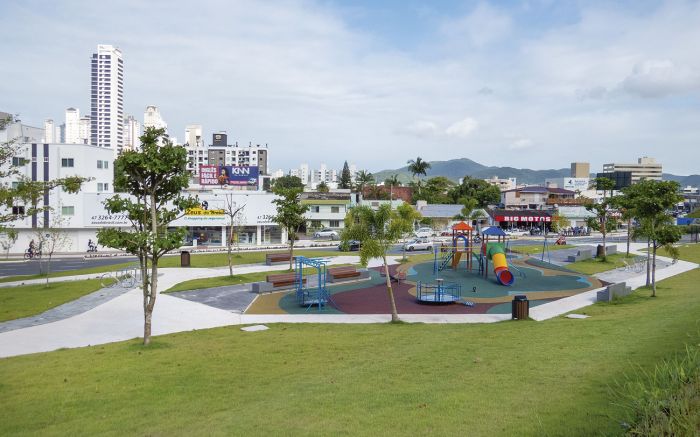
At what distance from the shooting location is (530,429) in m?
8.88

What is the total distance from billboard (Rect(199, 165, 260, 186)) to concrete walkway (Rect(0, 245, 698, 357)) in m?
38.4

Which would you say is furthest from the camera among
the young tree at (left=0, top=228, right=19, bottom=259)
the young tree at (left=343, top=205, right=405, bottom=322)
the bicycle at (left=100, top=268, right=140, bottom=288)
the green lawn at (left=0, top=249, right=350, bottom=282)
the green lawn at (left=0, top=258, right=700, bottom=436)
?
the green lawn at (left=0, top=249, right=350, bottom=282)

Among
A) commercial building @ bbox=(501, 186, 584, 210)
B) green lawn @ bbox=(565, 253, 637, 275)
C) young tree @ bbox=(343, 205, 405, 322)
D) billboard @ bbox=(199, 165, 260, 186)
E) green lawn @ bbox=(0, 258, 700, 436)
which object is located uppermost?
billboard @ bbox=(199, 165, 260, 186)

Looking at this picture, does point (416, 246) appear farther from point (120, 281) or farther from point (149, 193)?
point (149, 193)

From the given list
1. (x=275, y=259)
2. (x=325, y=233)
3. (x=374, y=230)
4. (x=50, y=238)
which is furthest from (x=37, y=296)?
(x=325, y=233)

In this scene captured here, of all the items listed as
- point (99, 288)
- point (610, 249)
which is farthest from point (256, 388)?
point (610, 249)

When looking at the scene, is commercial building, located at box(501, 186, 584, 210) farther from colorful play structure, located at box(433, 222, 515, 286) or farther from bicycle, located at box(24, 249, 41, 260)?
bicycle, located at box(24, 249, 41, 260)

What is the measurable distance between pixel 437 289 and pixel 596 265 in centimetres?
2174

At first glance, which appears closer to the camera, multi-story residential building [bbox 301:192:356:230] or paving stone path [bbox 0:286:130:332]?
paving stone path [bbox 0:286:130:332]

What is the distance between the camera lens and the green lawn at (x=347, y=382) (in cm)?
969

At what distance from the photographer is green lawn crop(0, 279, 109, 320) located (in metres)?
25.8

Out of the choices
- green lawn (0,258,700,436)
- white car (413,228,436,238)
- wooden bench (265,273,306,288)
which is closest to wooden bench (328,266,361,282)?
wooden bench (265,273,306,288)

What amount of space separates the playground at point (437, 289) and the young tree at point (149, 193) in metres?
9.69

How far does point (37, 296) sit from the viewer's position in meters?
29.8
